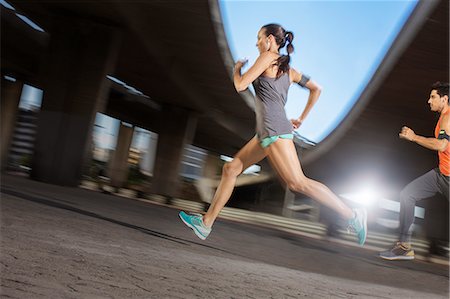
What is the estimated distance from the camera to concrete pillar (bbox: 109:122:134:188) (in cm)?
4104

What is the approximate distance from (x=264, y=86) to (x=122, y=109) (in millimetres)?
39834

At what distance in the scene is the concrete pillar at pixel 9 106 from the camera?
33.9 meters

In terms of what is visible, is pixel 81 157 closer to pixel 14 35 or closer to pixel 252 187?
pixel 14 35

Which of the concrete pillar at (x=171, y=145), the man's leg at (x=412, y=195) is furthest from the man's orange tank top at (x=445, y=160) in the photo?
the concrete pillar at (x=171, y=145)

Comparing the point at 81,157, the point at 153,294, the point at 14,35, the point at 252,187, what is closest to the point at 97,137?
the point at 14,35

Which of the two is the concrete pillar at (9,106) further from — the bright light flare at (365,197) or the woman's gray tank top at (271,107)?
the woman's gray tank top at (271,107)

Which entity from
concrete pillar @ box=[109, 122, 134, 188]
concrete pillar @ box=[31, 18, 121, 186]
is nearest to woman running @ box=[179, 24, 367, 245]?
concrete pillar @ box=[31, 18, 121, 186]

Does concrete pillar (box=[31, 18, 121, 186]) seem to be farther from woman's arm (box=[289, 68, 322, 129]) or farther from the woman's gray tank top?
the woman's gray tank top

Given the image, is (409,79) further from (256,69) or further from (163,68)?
(256,69)

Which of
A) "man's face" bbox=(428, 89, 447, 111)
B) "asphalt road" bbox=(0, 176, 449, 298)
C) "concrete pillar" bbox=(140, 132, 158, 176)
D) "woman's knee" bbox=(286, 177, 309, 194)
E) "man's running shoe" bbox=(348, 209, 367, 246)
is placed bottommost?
"asphalt road" bbox=(0, 176, 449, 298)

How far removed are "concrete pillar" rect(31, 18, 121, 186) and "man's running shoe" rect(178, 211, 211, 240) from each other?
1613cm

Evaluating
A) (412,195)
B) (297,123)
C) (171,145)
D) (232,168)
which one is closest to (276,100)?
(297,123)

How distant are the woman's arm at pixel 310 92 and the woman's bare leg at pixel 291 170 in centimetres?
29

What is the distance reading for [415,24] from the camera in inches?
428
